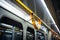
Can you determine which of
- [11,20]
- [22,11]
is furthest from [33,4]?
[11,20]

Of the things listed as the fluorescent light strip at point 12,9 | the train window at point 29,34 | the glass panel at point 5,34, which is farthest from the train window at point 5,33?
the train window at point 29,34

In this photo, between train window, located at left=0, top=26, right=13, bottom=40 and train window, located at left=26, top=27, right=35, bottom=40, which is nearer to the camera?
train window, located at left=0, top=26, right=13, bottom=40

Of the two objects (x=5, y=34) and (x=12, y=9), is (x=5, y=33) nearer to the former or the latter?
(x=5, y=34)

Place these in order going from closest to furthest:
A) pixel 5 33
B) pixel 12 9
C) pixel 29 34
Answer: pixel 5 33
pixel 12 9
pixel 29 34

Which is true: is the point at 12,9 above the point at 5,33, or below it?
above

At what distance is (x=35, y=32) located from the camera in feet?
10.2

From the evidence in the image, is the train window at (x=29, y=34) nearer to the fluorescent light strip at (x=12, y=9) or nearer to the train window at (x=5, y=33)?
the fluorescent light strip at (x=12, y=9)

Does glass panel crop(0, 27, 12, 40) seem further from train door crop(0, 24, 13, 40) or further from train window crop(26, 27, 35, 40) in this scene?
train window crop(26, 27, 35, 40)

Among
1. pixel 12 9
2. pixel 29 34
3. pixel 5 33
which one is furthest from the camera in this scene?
pixel 29 34

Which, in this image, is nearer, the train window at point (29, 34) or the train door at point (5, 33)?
the train door at point (5, 33)

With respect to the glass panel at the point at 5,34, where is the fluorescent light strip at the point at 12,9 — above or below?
above

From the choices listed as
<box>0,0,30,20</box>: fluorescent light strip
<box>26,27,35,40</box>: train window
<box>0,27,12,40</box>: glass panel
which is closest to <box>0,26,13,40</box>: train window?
<box>0,27,12,40</box>: glass panel

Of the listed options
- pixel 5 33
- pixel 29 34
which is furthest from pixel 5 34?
pixel 29 34

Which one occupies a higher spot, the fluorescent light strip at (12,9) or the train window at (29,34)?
the fluorescent light strip at (12,9)
